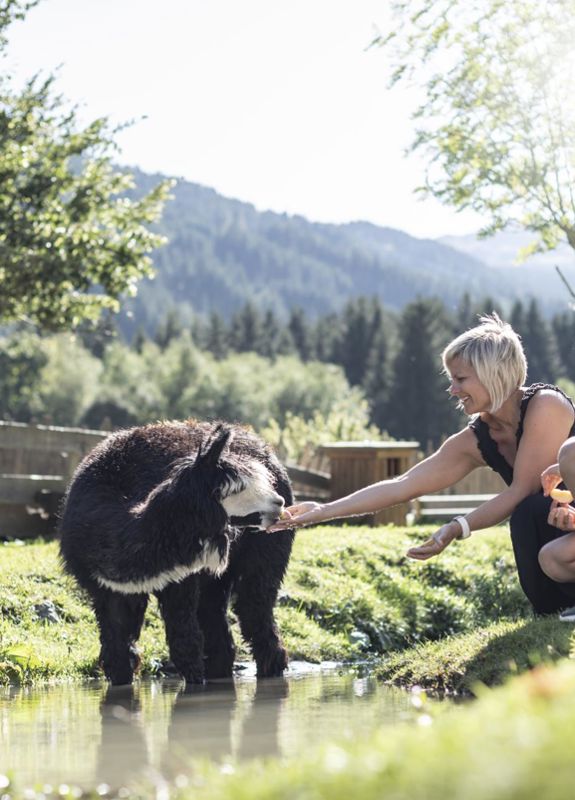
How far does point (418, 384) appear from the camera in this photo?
357ft

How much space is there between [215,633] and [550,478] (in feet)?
9.70

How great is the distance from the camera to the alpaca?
7.31 m

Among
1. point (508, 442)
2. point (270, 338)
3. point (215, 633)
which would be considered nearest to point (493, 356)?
point (508, 442)

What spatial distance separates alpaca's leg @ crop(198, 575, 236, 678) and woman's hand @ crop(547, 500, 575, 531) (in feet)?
9.03

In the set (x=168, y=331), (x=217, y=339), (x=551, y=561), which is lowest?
(x=551, y=561)

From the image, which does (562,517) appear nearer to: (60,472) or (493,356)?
(493,356)

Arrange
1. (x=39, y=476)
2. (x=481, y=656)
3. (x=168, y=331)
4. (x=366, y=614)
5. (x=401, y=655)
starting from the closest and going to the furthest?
1. (x=481, y=656)
2. (x=401, y=655)
3. (x=366, y=614)
4. (x=39, y=476)
5. (x=168, y=331)

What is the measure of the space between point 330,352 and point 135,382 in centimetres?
2738

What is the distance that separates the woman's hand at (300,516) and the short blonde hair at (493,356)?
1.16 meters

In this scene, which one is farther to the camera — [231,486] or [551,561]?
[231,486]

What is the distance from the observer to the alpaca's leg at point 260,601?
28.0 feet

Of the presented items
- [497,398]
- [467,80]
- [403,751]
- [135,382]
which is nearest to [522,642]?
[497,398]

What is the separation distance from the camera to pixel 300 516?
732 cm

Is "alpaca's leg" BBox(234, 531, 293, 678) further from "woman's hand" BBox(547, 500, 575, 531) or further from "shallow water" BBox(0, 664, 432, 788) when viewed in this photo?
"woman's hand" BBox(547, 500, 575, 531)
